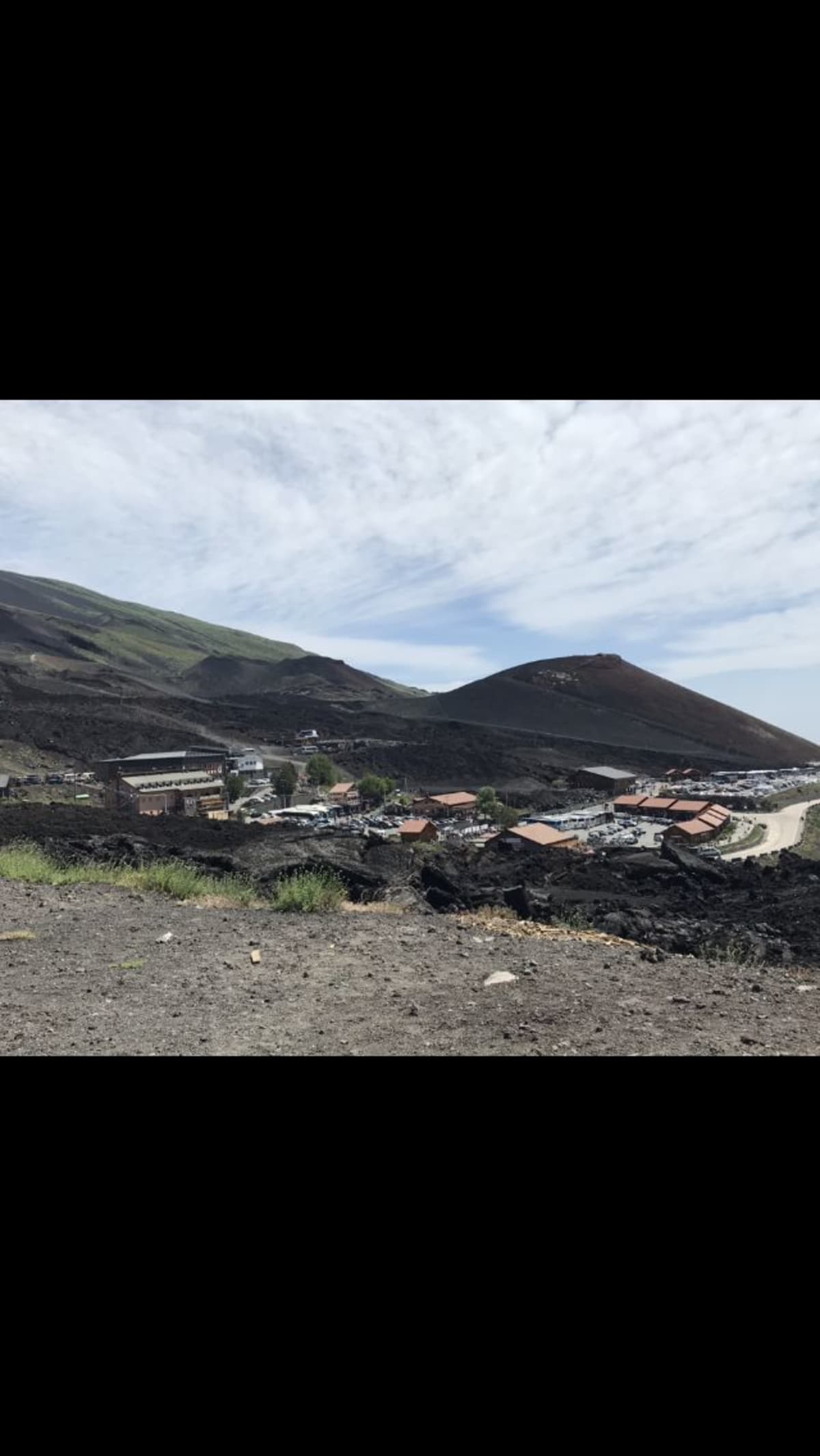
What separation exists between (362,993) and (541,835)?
1589cm

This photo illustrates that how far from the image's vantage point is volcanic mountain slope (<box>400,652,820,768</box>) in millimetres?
39844

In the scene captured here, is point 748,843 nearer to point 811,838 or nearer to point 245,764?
point 811,838

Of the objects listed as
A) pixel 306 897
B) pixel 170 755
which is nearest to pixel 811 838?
pixel 306 897

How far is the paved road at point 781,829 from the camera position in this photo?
19.5 m

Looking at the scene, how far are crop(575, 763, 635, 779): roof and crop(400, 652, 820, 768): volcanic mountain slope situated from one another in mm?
4099

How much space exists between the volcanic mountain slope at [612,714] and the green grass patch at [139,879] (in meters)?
34.9

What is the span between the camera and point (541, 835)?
1806 cm
